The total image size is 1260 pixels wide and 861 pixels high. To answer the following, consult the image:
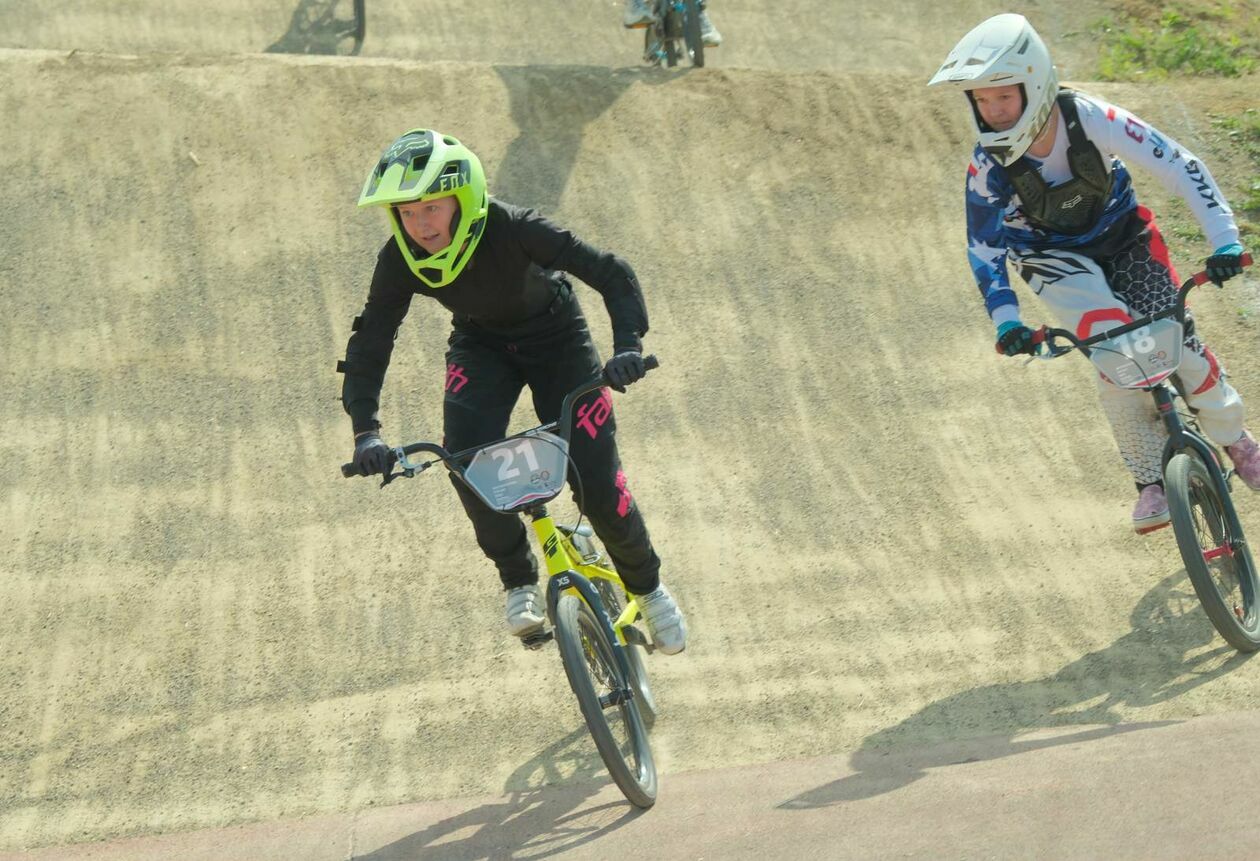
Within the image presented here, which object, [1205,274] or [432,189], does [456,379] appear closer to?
[432,189]

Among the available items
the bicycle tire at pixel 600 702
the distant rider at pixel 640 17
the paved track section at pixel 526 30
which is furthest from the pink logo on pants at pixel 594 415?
the paved track section at pixel 526 30

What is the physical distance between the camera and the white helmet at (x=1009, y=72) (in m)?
5.24

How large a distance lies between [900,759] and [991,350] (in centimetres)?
390

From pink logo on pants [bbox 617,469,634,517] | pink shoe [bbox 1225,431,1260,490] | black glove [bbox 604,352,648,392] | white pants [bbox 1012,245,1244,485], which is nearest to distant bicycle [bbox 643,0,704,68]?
white pants [bbox 1012,245,1244,485]

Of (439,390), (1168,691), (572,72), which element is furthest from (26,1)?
(1168,691)

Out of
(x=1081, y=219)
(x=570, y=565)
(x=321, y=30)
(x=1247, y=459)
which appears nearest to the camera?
(x=570, y=565)

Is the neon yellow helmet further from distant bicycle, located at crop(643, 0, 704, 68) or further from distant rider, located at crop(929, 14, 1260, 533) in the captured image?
distant bicycle, located at crop(643, 0, 704, 68)

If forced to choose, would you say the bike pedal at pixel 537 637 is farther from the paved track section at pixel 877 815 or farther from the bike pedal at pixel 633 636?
the paved track section at pixel 877 815

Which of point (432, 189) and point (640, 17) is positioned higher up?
point (432, 189)

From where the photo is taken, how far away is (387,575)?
671cm

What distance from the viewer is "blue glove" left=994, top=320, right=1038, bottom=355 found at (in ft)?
17.4

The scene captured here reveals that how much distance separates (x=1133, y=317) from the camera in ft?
18.9

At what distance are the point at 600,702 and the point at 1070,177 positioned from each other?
3.01 metres

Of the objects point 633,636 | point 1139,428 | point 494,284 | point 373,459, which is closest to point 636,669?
point 633,636
